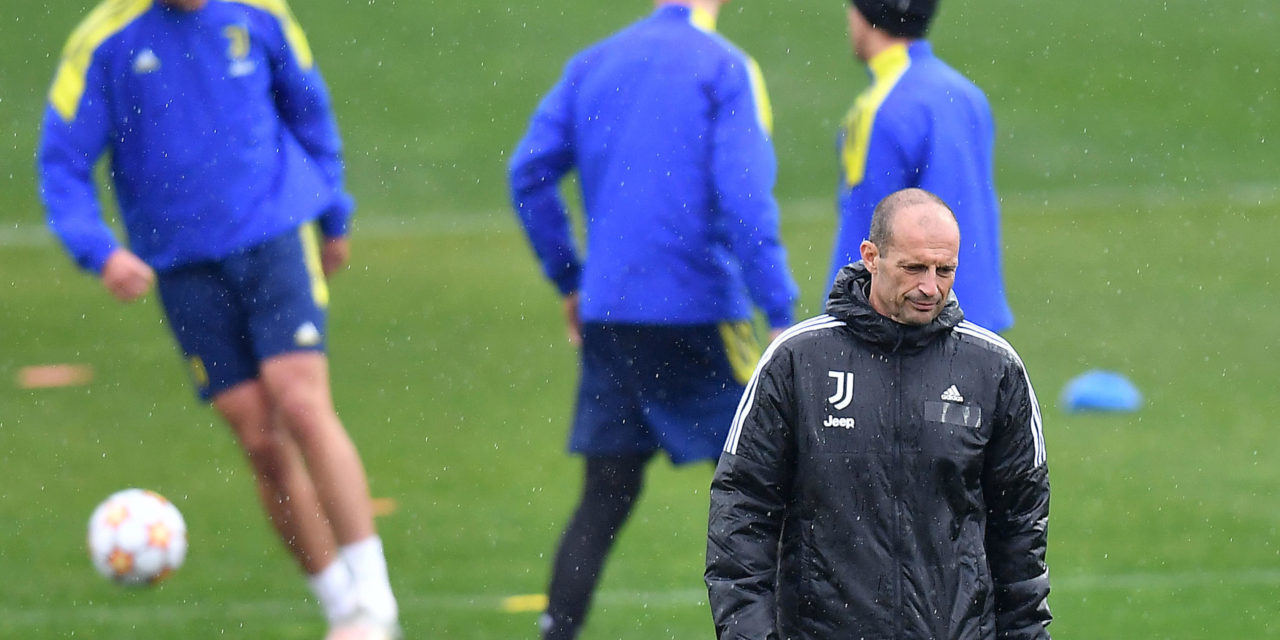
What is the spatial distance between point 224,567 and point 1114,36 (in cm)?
2095

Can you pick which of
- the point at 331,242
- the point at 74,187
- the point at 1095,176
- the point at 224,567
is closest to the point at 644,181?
the point at 331,242

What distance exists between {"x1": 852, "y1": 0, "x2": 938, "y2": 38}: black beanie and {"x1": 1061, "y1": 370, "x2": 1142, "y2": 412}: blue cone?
5566 millimetres

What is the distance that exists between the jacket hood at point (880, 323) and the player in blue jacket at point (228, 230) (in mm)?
2804

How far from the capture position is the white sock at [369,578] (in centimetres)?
653

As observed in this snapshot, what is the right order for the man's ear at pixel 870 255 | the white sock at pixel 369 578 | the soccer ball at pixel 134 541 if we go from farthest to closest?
the soccer ball at pixel 134 541, the white sock at pixel 369 578, the man's ear at pixel 870 255

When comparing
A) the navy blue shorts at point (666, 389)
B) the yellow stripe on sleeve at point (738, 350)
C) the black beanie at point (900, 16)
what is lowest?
the navy blue shorts at point (666, 389)

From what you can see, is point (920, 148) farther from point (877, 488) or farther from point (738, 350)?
point (877, 488)

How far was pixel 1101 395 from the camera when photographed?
11.4m

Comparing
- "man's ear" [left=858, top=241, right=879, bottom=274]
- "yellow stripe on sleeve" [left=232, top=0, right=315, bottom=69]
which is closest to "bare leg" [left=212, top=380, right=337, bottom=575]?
"yellow stripe on sleeve" [left=232, top=0, right=315, bottom=69]

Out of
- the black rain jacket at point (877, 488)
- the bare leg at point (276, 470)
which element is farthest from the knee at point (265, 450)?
the black rain jacket at point (877, 488)

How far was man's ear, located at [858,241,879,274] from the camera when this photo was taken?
420 cm

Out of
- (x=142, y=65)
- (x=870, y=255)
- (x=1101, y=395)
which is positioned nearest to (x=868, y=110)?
(x=870, y=255)

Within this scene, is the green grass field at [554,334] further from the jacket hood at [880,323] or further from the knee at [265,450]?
the jacket hood at [880,323]

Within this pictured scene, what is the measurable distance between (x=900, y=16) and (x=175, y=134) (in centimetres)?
243
